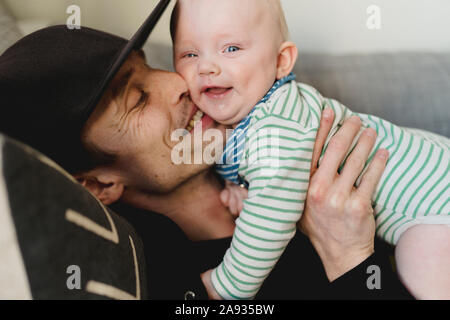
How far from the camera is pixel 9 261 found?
0.47 meters

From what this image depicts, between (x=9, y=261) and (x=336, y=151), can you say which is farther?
(x=336, y=151)

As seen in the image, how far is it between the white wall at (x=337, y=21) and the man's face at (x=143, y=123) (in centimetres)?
73

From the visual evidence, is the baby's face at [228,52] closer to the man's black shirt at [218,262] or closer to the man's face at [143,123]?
the man's face at [143,123]

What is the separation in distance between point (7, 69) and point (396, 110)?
4.61 ft

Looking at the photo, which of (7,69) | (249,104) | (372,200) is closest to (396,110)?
(372,200)

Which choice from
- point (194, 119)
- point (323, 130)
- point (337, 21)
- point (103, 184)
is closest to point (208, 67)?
point (194, 119)

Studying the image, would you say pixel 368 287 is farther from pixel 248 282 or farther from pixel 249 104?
pixel 249 104

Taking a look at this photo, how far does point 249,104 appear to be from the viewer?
0.98 metres

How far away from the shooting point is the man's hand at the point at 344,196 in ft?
3.04

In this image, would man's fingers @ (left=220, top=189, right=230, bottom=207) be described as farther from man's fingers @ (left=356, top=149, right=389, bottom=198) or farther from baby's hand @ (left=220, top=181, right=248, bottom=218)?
man's fingers @ (left=356, top=149, right=389, bottom=198)

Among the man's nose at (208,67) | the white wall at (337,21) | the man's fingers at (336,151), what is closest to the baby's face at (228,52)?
the man's nose at (208,67)

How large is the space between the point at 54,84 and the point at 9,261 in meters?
0.40

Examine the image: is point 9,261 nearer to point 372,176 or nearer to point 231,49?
point 231,49

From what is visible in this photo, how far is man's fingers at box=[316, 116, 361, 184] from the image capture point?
94 cm
